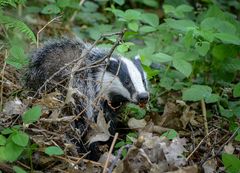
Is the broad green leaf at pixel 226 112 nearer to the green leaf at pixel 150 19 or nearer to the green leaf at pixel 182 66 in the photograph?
the green leaf at pixel 182 66

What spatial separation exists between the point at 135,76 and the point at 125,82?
0.13 meters

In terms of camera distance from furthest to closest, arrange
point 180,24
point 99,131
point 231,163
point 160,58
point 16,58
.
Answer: point 180,24 < point 160,58 < point 16,58 < point 99,131 < point 231,163

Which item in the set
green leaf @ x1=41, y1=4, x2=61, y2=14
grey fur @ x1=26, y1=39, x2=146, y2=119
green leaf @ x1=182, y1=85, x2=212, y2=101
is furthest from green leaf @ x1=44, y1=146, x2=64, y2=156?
green leaf @ x1=41, y1=4, x2=61, y2=14

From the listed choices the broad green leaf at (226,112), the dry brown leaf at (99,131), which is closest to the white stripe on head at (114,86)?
the dry brown leaf at (99,131)

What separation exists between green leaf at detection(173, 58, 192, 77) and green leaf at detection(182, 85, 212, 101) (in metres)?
0.24

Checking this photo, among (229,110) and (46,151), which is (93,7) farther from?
(46,151)

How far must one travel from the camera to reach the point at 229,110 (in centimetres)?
602

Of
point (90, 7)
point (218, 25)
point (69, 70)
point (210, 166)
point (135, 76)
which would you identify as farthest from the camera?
point (90, 7)

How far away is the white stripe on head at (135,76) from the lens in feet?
18.1

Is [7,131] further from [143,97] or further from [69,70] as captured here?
[143,97]

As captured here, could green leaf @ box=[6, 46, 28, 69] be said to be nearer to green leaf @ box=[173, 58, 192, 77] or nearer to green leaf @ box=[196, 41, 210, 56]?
green leaf @ box=[173, 58, 192, 77]

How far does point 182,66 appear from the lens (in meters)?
5.92

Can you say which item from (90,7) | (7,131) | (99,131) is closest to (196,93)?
(99,131)

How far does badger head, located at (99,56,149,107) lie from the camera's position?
5.51 meters
